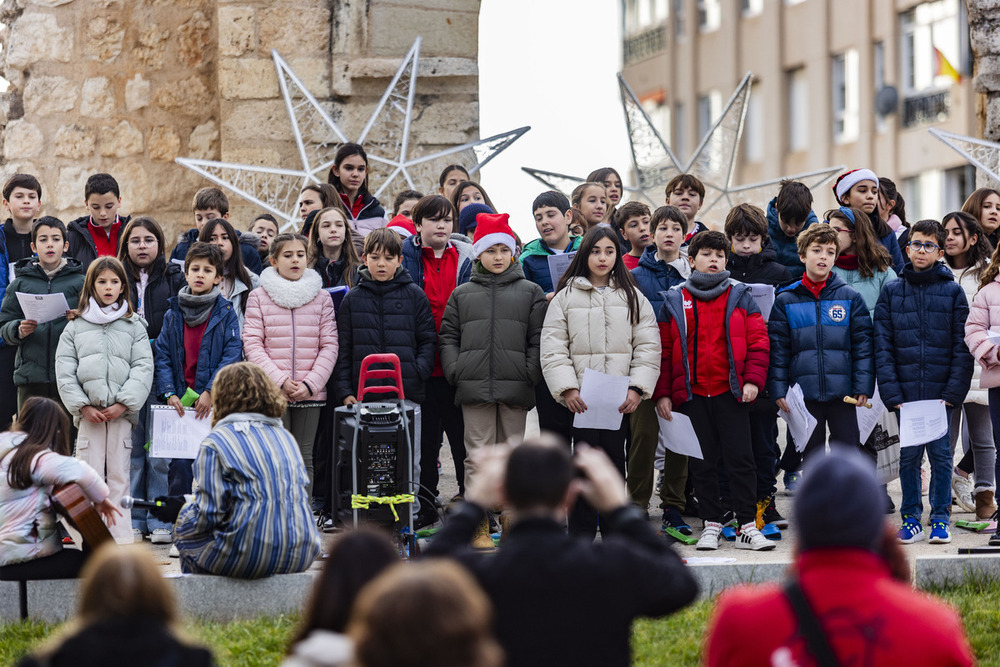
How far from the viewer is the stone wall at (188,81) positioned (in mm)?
10609

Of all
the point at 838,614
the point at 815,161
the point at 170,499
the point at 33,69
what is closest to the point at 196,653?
the point at 838,614

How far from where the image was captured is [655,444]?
287 inches

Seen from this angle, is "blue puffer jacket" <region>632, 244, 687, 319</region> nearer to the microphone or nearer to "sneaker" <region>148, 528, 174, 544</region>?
"sneaker" <region>148, 528, 174, 544</region>

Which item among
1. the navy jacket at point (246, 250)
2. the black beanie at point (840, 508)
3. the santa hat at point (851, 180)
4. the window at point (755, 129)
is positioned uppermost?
the window at point (755, 129)

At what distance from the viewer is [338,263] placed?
8.13m

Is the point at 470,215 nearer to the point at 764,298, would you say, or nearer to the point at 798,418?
the point at 764,298

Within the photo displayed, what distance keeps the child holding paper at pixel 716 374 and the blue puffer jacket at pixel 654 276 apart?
41 cm

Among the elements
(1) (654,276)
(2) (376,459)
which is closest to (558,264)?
(1) (654,276)

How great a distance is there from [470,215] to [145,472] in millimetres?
2507

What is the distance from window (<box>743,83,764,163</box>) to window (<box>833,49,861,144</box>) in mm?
2948

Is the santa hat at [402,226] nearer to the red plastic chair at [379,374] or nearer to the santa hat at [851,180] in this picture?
the red plastic chair at [379,374]

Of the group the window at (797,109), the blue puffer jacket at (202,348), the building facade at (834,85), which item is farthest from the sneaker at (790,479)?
the window at (797,109)

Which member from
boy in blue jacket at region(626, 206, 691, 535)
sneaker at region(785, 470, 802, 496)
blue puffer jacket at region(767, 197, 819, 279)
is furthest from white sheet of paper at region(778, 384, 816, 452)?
sneaker at region(785, 470, 802, 496)

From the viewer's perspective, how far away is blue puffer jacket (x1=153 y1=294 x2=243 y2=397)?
7.47 meters
